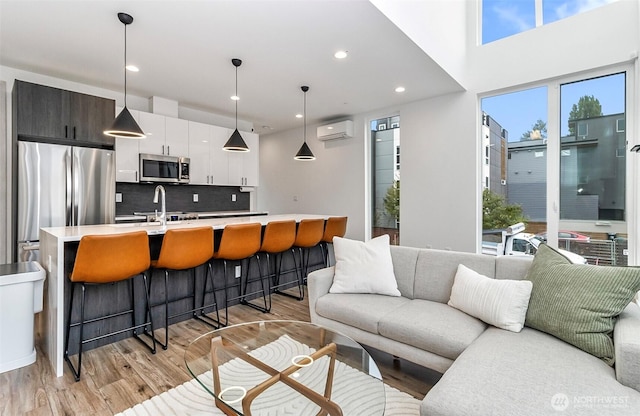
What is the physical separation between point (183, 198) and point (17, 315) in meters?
3.53

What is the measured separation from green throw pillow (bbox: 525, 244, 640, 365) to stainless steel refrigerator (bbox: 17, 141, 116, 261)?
443 cm

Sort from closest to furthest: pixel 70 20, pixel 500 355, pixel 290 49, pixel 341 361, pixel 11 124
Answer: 1. pixel 500 355
2. pixel 341 361
3. pixel 70 20
4. pixel 290 49
5. pixel 11 124

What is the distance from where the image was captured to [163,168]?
4.79 meters

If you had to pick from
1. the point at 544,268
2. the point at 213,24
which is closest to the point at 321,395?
the point at 544,268

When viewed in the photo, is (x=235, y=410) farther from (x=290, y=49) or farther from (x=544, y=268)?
(x=290, y=49)

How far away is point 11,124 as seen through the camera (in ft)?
12.3

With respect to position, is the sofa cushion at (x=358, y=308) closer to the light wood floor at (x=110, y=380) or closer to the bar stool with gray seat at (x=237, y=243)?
the light wood floor at (x=110, y=380)

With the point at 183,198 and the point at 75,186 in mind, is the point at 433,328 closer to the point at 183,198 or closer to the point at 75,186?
the point at 75,186

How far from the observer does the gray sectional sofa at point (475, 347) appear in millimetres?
1177

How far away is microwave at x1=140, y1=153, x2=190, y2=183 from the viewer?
4.60 m

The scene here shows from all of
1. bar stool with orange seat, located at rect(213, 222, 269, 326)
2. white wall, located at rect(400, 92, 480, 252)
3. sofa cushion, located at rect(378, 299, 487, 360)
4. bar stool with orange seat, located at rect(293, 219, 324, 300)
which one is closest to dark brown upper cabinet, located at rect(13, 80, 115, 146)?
bar stool with orange seat, located at rect(213, 222, 269, 326)

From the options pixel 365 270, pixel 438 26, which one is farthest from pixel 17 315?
pixel 438 26

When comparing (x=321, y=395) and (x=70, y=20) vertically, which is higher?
(x=70, y=20)

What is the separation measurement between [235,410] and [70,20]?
3321 millimetres
